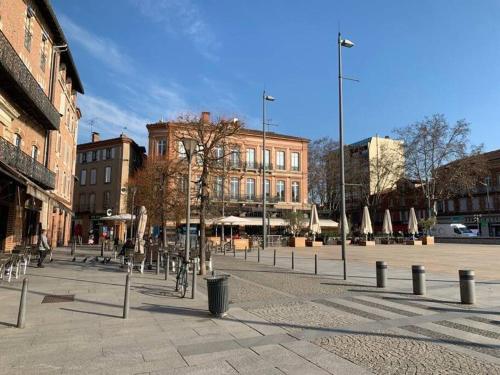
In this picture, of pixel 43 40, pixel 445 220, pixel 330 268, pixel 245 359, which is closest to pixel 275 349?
pixel 245 359

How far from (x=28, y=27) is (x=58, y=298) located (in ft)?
51.4

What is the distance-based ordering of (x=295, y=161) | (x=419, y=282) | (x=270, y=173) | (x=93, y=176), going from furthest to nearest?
1. (x=295, y=161)
2. (x=93, y=176)
3. (x=270, y=173)
4. (x=419, y=282)

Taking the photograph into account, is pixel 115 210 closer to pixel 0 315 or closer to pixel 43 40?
pixel 43 40

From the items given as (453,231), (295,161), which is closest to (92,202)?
(295,161)

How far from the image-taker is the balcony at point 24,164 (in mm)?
15758

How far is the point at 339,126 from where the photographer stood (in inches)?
678

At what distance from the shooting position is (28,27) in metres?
19.7

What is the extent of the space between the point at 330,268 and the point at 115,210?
40917mm

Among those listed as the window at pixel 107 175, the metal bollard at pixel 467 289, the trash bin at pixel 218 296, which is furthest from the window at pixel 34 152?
the window at pixel 107 175

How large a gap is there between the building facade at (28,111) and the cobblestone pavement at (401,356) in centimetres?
1168

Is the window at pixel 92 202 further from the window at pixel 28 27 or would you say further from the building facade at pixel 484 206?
the building facade at pixel 484 206

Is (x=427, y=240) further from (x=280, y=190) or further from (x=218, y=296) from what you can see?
(x=218, y=296)

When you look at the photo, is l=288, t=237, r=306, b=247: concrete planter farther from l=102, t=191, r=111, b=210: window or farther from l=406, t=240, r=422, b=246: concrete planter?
l=102, t=191, r=111, b=210: window

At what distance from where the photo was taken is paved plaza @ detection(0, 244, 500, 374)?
530cm
